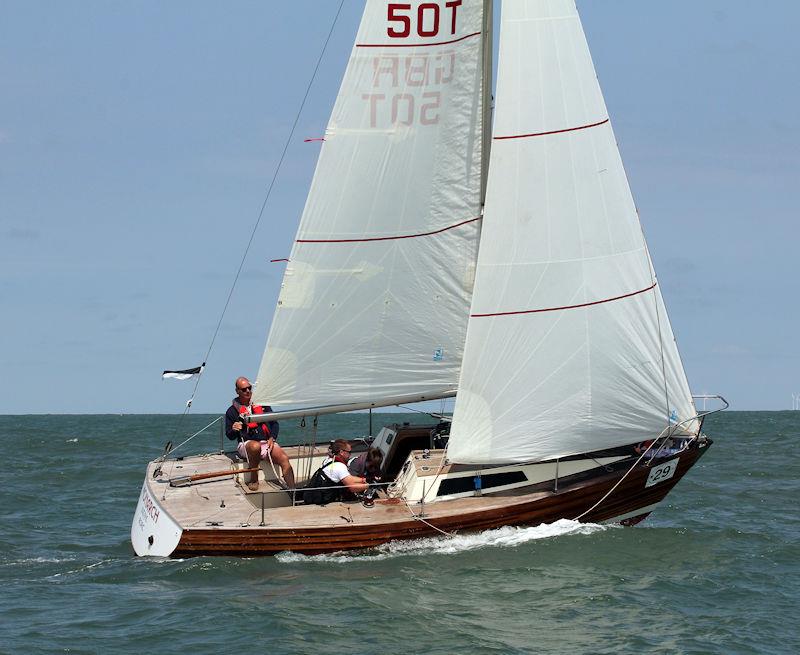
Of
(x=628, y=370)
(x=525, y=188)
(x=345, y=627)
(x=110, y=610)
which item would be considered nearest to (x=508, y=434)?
(x=628, y=370)

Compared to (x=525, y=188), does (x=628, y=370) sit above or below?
below

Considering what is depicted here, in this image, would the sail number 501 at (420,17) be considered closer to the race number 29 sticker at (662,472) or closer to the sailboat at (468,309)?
the sailboat at (468,309)

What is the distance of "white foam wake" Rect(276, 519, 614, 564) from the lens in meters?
14.6

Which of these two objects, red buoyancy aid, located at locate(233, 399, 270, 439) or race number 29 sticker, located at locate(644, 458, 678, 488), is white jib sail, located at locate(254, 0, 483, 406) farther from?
race number 29 sticker, located at locate(644, 458, 678, 488)

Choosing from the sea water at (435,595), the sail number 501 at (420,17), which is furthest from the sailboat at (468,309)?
the sea water at (435,595)

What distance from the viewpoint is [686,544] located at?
16.7m

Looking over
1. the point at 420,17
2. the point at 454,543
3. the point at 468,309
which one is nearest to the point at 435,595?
the point at 454,543

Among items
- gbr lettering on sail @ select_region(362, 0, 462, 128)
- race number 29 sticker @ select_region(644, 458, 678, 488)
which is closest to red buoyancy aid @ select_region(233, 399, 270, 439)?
gbr lettering on sail @ select_region(362, 0, 462, 128)

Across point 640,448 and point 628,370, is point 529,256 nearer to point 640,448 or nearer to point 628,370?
point 628,370

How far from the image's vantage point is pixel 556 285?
15594mm

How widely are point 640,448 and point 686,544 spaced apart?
1647mm

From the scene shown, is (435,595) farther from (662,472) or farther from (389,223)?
(389,223)

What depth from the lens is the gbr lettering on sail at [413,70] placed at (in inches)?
645

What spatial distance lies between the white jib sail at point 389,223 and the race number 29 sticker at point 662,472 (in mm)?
3185
